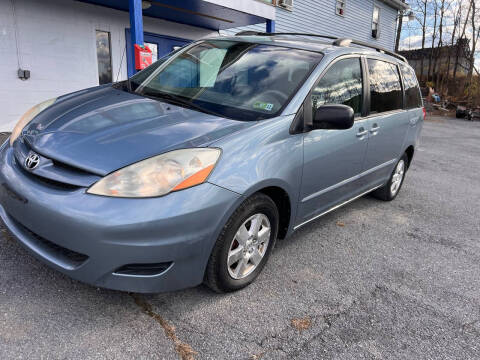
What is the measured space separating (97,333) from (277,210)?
53.8 inches

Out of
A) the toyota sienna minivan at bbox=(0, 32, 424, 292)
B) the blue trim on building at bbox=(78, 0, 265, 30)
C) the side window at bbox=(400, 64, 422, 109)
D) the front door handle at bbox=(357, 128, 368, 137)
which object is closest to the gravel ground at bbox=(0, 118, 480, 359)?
the toyota sienna minivan at bbox=(0, 32, 424, 292)

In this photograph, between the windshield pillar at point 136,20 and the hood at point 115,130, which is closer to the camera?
the hood at point 115,130

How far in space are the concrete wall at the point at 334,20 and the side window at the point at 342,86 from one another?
806 cm

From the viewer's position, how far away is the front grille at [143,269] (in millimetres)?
2018

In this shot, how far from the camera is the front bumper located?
1.92m

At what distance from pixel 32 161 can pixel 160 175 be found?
2.66ft

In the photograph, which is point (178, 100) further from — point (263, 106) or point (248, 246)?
point (248, 246)

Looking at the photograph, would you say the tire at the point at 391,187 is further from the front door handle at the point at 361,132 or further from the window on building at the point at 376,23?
the window on building at the point at 376,23

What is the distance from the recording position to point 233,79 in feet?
9.82

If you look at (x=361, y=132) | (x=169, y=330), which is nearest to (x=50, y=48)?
(x=361, y=132)

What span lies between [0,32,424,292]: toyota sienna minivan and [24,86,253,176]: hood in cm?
1

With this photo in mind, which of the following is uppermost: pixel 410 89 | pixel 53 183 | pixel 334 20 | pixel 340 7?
pixel 340 7

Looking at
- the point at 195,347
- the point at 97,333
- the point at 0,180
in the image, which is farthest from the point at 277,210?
the point at 0,180

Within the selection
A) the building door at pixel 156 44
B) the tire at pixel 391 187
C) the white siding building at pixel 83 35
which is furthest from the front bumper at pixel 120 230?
the building door at pixel 156 44
